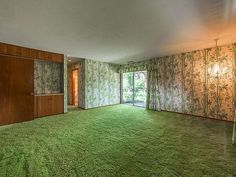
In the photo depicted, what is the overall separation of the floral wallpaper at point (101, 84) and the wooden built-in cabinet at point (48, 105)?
1324 millimetres

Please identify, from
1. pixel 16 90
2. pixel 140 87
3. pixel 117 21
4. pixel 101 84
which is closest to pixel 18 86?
pixel 16 90

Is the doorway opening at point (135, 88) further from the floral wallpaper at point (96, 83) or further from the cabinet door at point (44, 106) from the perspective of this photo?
the cabinet door at point (44, 106)

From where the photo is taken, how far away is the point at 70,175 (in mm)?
1786

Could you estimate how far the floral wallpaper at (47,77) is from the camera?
209 inches

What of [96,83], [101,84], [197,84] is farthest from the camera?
[101,84]

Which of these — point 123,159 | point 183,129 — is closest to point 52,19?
point 123,159

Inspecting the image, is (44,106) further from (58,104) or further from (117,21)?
(117,21)

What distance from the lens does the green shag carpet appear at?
1.89 metres

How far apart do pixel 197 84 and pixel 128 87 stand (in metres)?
3.98

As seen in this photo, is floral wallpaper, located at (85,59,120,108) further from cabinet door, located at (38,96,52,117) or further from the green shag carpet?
the green shag carpet

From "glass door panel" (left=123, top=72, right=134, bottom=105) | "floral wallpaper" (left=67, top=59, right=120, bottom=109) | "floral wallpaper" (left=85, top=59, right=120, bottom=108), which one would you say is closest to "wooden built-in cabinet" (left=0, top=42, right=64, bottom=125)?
"floral wallpaper" (left=67, top=59, right=120, bottom=109)

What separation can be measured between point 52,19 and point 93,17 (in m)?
0.84

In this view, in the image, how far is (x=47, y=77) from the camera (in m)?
5.56

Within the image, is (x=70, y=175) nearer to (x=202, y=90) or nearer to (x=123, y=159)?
(x=123, y=159)
